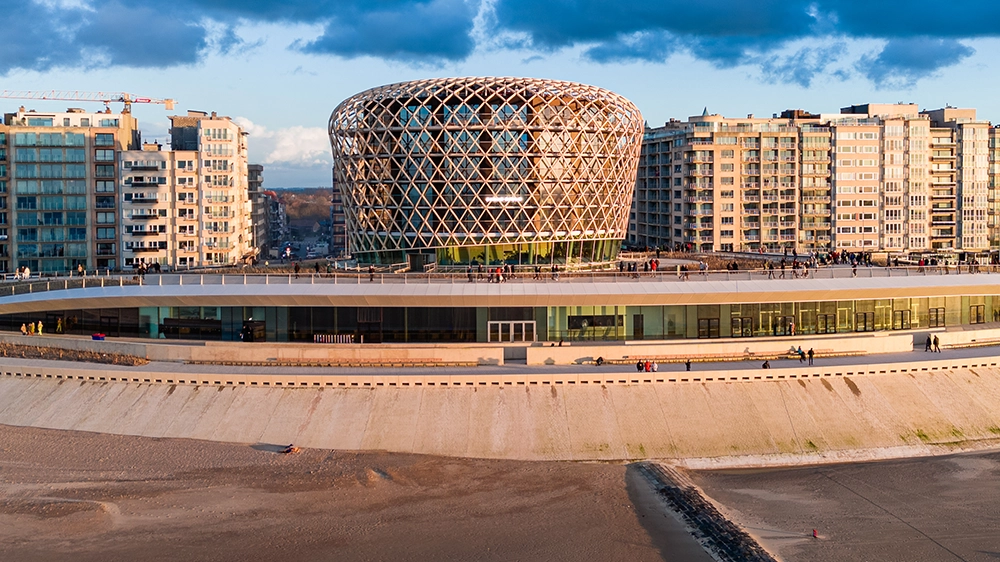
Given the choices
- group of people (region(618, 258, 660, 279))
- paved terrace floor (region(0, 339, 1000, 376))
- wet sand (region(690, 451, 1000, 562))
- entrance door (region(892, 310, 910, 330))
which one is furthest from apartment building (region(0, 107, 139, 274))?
wet sand (region(690, 451, 1000, 562))

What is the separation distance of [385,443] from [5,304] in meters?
28.3

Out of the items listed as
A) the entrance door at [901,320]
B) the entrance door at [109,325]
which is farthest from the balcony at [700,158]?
the entrance door at [109,325]

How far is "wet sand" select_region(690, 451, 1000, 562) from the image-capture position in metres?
34.1

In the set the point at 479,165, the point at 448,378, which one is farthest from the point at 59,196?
the point at 448,378

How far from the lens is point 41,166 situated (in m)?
104

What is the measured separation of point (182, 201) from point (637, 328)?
62026mm

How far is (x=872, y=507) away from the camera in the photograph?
128ft

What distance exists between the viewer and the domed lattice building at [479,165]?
72.9 meters

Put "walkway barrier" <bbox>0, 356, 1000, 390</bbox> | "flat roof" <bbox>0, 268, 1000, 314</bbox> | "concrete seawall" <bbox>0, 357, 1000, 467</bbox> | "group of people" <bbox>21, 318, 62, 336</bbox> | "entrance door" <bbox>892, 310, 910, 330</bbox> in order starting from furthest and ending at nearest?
1. "entrance door" <bbox>892, 310, 910, 330</bbox>
2. "group of people" <bbox>21, 318, 62, 336</bbox>
3. "flat roof" <bbox>0, 268, 1000, 314</bbox>
4. "walkway barrier" <bbox>0, 356, 1000, 390</bbox>
5. "concrete seawall" <bbox>0, 357, 1000, 467</bbox>

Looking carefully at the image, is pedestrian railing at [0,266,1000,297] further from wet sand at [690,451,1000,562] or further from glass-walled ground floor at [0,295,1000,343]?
wet sand at [690,451,1000,562]

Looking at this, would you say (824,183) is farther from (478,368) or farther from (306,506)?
(306,506)

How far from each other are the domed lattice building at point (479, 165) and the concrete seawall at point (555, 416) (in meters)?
25.6

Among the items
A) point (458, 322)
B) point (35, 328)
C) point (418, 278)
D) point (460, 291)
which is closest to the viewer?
point (460, 291)

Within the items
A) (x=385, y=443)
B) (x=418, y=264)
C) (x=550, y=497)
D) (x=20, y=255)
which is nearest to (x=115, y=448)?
(x=385, y=443)
